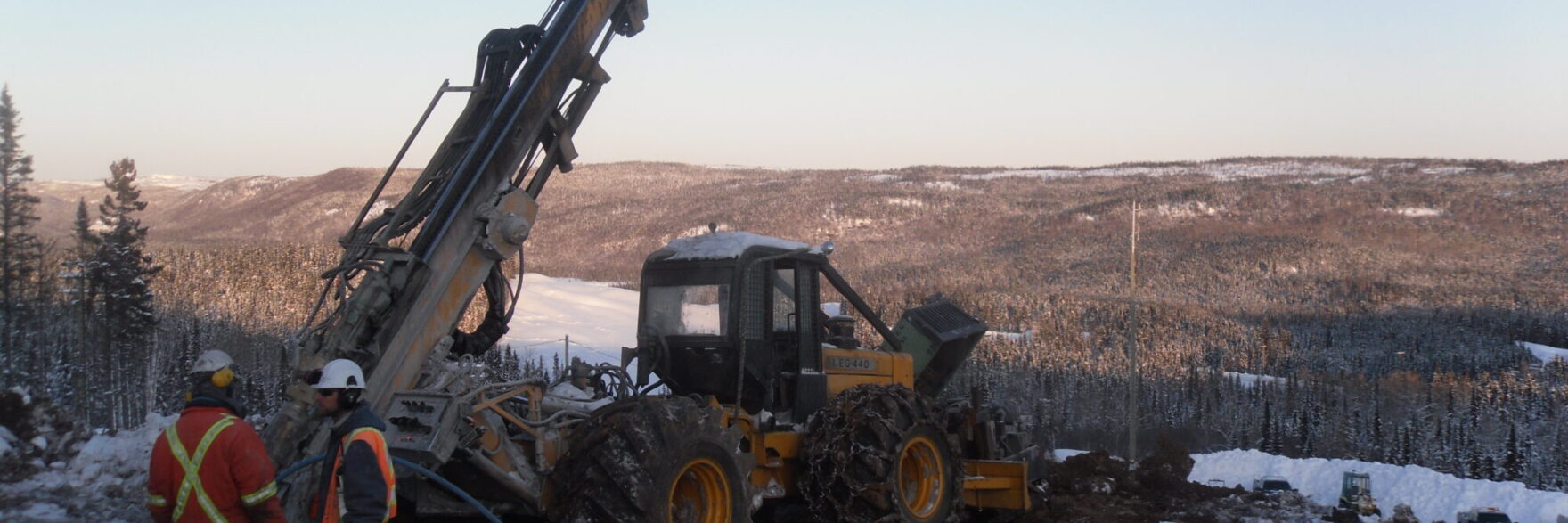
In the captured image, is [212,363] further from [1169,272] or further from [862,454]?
[1169,272]

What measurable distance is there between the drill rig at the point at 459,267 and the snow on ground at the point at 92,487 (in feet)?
5.82

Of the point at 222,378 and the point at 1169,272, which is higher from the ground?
the point at 222,378

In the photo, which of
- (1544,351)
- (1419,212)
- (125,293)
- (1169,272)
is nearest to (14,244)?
(125,293)

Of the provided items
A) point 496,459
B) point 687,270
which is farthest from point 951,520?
point 496,459

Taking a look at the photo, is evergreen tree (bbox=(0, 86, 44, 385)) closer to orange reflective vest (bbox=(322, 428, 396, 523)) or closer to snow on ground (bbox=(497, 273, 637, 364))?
snow on ground (bbox=(497, 273, 637, 364))

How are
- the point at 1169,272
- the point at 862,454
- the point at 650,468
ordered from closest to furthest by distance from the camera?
the point at 650,468 < the point at 862,454 < the point at 1169,272

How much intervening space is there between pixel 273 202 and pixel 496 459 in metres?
157

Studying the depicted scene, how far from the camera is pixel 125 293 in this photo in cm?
4828

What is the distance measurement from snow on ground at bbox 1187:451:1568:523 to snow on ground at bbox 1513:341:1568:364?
6245 cm

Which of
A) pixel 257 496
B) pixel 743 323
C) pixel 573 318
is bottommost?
pixel 573 318

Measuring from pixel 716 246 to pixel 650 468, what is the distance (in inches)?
127

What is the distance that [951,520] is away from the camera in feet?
42.3

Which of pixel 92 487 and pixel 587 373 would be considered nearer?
pixel 92 487

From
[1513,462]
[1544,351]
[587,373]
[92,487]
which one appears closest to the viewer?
[92,487]
